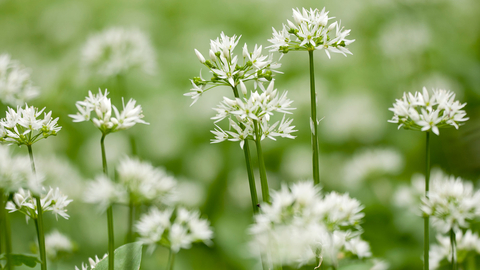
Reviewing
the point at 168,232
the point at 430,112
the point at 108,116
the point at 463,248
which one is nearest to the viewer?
the point at 108,116

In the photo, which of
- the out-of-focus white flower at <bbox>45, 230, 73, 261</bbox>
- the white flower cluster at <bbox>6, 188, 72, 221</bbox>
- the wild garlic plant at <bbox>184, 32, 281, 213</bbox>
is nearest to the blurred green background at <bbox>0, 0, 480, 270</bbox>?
the out-of-focus white flower at <bbox>45, 230, 73, 261</bbox>

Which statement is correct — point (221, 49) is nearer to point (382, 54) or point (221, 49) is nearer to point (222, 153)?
point (222, 153)

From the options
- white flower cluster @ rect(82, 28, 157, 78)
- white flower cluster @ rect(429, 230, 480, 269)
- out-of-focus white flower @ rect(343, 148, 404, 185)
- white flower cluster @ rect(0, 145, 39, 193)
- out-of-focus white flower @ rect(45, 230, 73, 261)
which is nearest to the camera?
white flower cluster @ rect(0, 145, 39, 193)

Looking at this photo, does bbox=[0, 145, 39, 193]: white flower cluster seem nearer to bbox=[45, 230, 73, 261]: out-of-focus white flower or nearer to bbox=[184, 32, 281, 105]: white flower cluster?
bbox=[184, 32, 281, 105]: white flower cluster

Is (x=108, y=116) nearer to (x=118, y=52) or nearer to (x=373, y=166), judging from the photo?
(x=118, y=52)

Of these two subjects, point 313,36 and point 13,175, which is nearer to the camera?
point 13,175

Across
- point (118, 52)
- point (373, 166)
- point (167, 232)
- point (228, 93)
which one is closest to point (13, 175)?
point (167, 232)

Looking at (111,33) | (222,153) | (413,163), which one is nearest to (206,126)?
(222,153)
